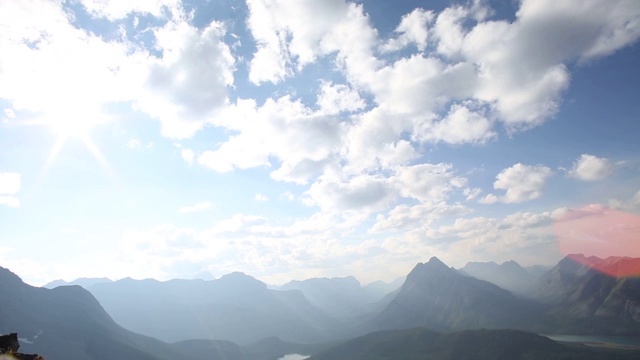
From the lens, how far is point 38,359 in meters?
42.7

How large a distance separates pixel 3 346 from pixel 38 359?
42.2 feet

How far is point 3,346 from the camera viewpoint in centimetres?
4981

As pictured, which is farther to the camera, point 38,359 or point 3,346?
point 3,346
